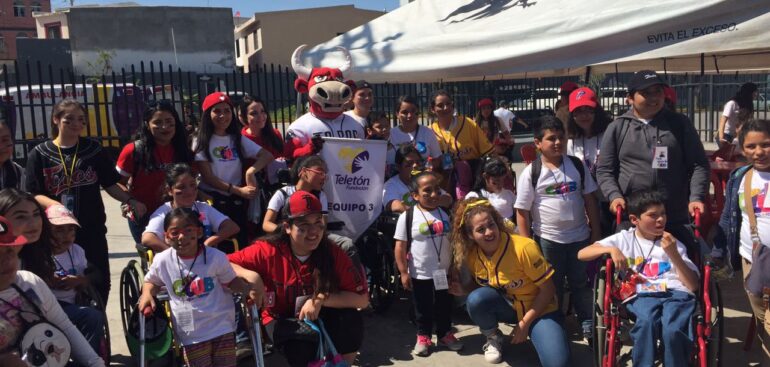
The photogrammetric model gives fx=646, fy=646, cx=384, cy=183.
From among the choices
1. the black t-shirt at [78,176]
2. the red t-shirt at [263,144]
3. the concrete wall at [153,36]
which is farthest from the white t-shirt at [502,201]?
the concrete wall at [153,36]

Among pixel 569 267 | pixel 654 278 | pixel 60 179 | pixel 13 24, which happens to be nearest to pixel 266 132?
pixel 60 179

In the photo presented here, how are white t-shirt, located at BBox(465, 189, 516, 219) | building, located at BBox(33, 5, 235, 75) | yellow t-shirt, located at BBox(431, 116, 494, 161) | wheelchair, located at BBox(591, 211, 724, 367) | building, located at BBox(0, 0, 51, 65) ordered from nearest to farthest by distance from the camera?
wheelchair, located at BBox(591, 211, 724, 367) < white t-shirt, located at BBox(465, 189, 516, 219) < yellow t-shirt, located at BBox(431, 116, 494, 161) < building, located at BBox(33, 5, 235, 75) < building, located at BBox(0, 0, 51, 65)

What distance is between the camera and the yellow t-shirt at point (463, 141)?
562cm

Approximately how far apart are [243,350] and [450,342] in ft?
4.50

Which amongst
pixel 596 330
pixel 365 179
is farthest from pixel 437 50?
pixel 596 330

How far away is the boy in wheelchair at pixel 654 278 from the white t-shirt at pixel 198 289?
81.5 inches

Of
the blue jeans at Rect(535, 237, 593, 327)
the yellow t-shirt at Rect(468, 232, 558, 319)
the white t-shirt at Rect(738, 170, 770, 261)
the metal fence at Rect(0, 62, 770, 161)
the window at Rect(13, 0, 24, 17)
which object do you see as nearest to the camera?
the white t-shirt at Rect(738, 170, 770, 261)

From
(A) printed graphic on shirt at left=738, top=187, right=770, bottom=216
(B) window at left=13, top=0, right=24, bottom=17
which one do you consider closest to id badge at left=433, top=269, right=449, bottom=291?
(A) printed graphic on shirt at left=738, top=187, right=770, bottom=216

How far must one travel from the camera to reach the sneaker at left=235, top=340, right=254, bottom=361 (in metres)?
4.00

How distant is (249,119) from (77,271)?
5.81 ft

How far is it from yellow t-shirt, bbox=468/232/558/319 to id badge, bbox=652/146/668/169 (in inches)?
35.6

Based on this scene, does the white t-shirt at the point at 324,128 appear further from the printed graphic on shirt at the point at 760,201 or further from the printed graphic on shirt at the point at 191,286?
the printed graphic on shirt at the point at 760,201

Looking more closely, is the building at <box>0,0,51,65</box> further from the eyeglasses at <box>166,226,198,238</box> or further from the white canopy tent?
the eyeglasses at <box>166,226,198,238</box>

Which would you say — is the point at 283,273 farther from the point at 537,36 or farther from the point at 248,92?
the point at 248,92
